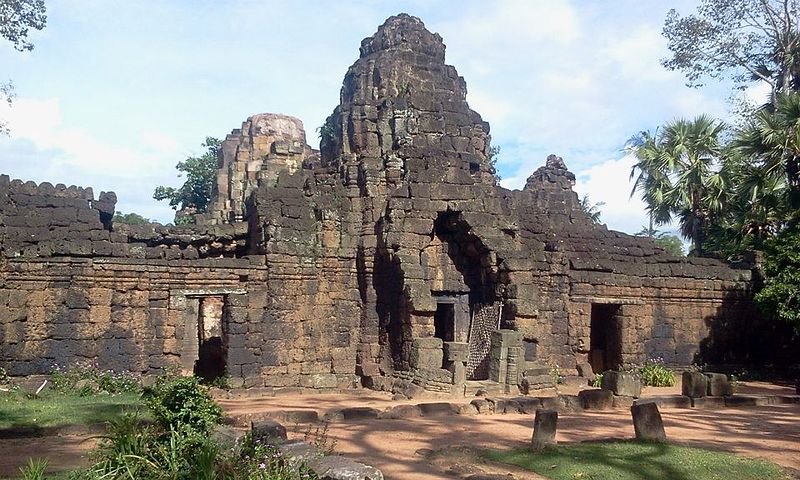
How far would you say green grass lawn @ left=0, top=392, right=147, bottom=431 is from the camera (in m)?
9.77

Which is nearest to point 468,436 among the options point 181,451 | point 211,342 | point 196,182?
point 181,451

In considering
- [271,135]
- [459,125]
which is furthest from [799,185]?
[271,135]

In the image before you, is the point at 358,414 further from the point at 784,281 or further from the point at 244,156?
the point at 244,156

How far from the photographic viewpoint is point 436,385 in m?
14.8

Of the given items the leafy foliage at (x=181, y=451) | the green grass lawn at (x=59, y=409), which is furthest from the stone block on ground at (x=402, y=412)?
the leafy foliage at (x=181, y=451)

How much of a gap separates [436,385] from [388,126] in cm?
693

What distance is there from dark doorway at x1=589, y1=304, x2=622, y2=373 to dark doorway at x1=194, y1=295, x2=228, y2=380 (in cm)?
988

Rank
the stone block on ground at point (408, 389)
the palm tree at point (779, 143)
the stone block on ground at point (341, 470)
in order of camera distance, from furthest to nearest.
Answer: the palm tree at point (779, 143) < the stone block on ground at point (408, 389) < the stone block on ground at point (341, 470)

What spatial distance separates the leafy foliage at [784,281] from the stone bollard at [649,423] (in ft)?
33.8

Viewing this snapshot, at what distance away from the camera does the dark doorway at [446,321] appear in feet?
56.5

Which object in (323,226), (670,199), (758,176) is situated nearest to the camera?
(323,226)

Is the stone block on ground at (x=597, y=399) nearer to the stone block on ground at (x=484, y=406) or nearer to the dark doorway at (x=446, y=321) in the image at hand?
the stone block on ground at (x=484, y=406)

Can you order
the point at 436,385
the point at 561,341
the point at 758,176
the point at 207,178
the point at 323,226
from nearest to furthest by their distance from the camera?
the point at 436,385 → the point at 323,226 → the point at 561,341 → the point at 758,176 → the point at 207,178

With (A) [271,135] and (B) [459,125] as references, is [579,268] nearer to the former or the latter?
(B) [459,125]
